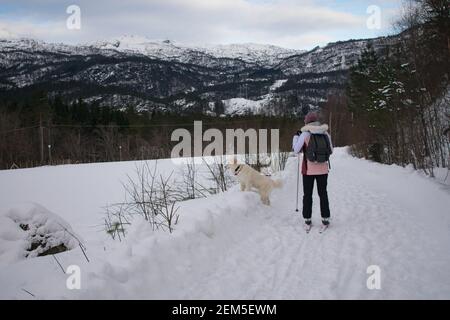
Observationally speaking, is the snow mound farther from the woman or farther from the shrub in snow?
the woman

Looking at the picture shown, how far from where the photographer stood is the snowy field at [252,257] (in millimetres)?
3441

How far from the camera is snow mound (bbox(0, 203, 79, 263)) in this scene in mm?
4871

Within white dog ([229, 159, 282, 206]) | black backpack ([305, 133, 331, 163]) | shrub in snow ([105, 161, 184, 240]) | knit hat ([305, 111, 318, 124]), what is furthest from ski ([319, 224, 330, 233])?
shrub in snow ([105, 161, 184, 240])

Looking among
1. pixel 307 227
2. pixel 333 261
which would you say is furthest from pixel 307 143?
pixel 333 261

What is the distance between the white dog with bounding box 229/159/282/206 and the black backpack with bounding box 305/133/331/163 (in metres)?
1.77

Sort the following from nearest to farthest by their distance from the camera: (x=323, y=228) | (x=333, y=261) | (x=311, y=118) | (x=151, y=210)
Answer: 1. (x=333, y=261)
2. (x=323, y=228)
3. (x=311, y=118)
4. (x=151, y=210)

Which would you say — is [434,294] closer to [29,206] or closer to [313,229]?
[313,229]

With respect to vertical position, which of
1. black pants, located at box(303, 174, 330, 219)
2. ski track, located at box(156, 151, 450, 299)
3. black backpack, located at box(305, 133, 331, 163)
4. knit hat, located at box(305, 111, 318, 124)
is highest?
knit hat, located at box(305, 111, 318, 124)

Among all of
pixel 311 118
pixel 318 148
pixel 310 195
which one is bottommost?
pixel 310 195

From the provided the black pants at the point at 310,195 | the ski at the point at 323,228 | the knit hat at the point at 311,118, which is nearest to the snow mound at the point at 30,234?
the black pants at the point at 310,195

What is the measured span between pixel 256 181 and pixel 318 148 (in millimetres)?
2119

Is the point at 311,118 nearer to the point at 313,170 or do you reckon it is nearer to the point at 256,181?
the point at 313,170

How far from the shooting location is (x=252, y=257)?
4504 millimetres
